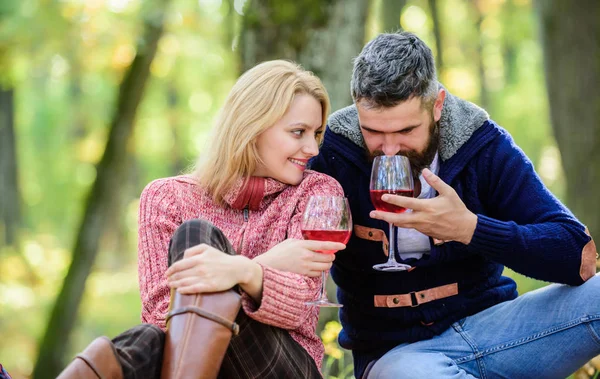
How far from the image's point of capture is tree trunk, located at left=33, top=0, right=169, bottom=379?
8000 millimetres

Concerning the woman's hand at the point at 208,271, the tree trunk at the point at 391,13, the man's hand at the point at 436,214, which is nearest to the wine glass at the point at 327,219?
the man's hand at the point at 436,214

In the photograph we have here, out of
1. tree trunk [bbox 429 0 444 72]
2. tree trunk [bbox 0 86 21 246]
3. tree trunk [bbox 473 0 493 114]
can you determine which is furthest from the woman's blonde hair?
tree trunk [bbox 0 86 21 246]

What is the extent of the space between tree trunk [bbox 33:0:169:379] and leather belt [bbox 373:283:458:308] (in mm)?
5297

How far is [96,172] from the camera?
319 inches

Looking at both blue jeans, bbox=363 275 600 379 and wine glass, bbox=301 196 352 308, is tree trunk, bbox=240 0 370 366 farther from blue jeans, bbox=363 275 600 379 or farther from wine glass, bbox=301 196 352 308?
wine glass, bbox=301 196 352 308

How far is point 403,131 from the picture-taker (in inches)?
128

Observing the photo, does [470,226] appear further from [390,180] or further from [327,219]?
[327,219]

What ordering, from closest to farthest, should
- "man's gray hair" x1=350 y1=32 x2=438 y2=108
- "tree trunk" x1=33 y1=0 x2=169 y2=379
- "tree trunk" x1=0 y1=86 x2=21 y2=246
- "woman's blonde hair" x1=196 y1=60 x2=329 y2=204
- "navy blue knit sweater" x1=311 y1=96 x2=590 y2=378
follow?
"navy blue knit sweater" x1=311 y1=96 x2=590 y2=378, "man's gray hair" x1=350 y1=32 x2=438 y2=108, "woman's blonde hair" x1=196 y1=60 x2=329 y2=204, "tree trunk" x1=33 y1=0 x2=169 y2=379, "tree trunk" x1=0 y1=86 x2=21 y2=246

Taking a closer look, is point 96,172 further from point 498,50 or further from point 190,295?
point 498,50

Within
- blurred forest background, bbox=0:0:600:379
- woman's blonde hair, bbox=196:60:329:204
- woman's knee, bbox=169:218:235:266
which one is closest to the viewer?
woman's knee, bbox=169:218:235:266

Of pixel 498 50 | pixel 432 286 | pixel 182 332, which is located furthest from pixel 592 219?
pixel 498 50

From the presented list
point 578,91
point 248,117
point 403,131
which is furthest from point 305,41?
point 578,91

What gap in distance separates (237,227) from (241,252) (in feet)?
0.42

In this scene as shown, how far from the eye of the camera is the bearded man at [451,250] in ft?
9.82
